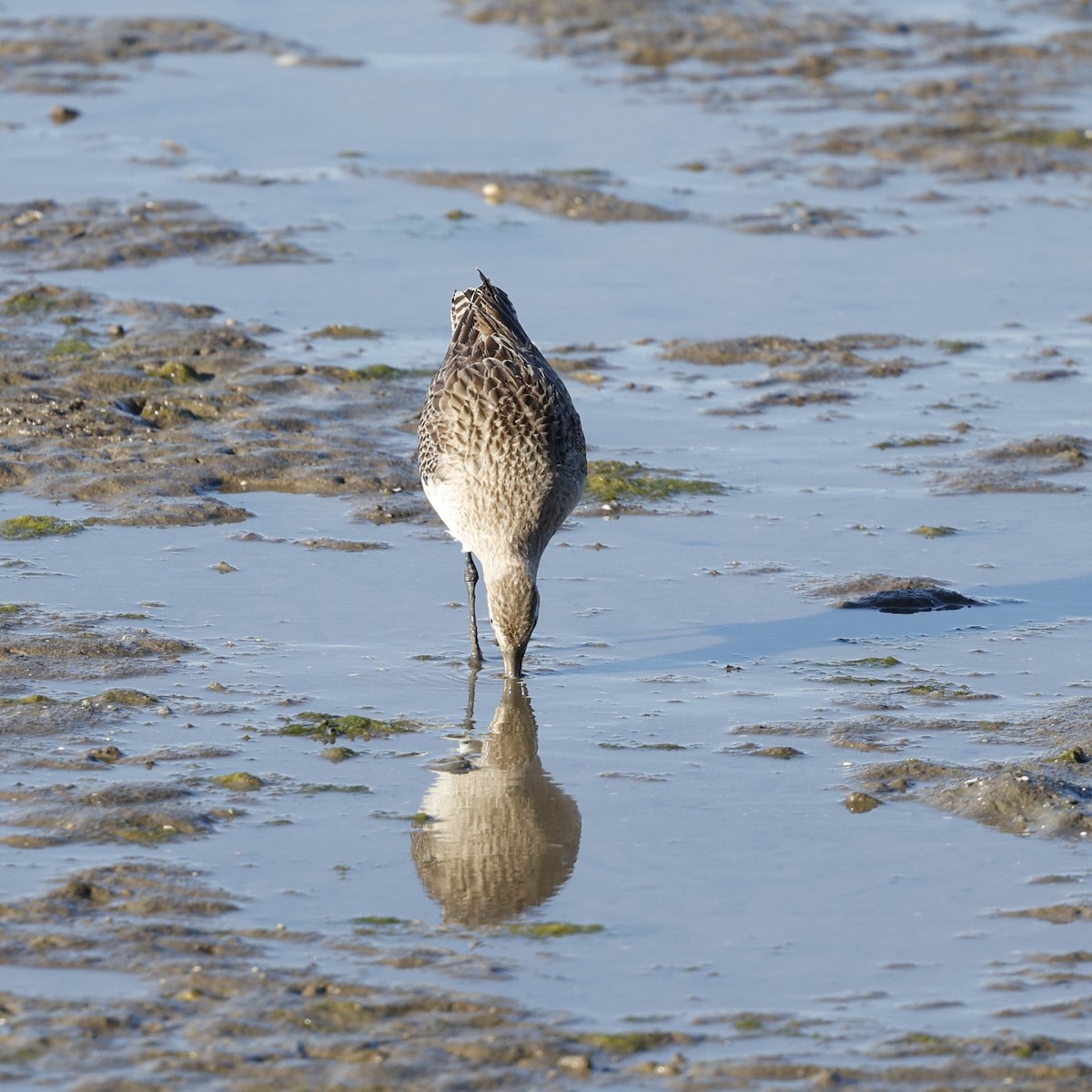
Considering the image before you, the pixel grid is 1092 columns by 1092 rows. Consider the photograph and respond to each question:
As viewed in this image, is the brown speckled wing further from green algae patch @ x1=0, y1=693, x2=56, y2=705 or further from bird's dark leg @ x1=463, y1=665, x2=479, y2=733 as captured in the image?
green algae patch @ x1=0, y1=693, x2=56, y2=705

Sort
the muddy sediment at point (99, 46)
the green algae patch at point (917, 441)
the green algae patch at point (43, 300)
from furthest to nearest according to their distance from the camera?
the muddy sediment at point (99, 46), the green algae patch at point (43, 300), the green algae patch at point (917, 441)

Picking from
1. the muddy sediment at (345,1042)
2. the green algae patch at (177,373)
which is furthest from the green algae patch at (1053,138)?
the muddy sediment at (345,1042)

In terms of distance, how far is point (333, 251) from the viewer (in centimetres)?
1413

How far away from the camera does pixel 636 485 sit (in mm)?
10180

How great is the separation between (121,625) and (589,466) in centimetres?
299

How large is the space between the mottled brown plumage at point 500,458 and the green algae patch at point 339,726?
798 millimetres

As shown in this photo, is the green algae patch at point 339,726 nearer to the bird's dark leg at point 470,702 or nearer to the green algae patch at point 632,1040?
the bird's dark leg at point 470,702

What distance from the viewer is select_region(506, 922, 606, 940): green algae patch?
5.83 metres

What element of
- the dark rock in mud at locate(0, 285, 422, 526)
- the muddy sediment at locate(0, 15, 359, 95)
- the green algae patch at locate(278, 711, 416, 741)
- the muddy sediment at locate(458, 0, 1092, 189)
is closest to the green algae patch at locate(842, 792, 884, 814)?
the green algae patch at locate(278, 711, 416, 741)

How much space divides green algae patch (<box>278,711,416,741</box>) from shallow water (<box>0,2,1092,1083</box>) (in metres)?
0.09

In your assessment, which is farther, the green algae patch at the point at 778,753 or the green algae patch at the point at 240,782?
the green algae patch at the point at 778,753

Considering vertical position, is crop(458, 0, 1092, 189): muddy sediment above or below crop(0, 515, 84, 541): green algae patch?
above

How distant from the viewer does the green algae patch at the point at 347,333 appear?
40.5 feet

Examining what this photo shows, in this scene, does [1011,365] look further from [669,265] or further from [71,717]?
[71,717]
